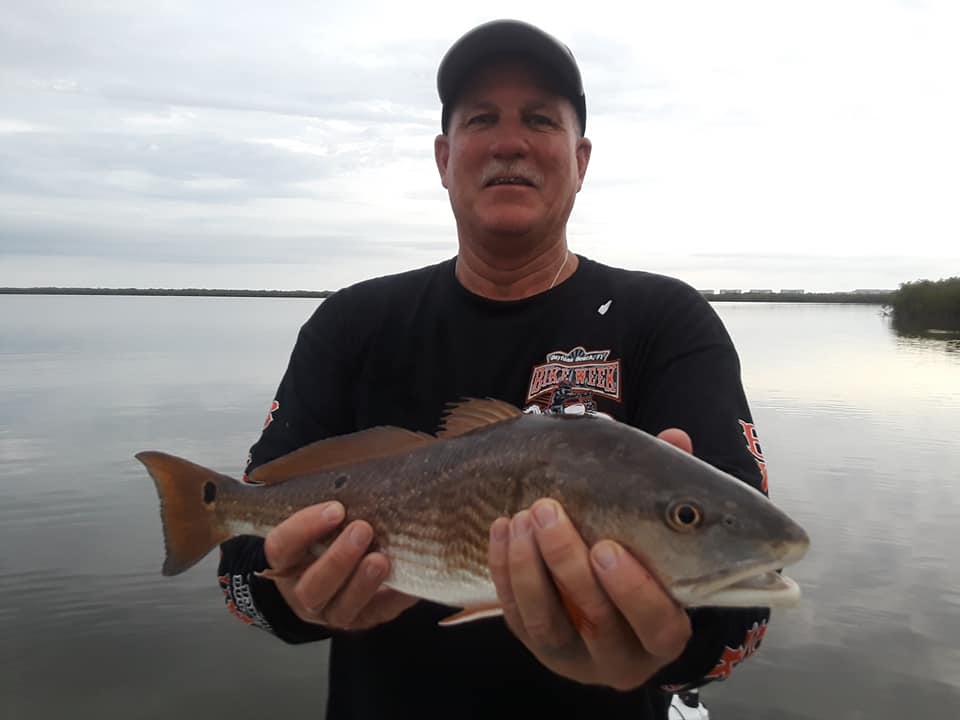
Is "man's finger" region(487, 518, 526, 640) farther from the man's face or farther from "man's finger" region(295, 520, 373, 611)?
the man's face

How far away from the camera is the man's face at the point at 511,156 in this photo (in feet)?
10.5

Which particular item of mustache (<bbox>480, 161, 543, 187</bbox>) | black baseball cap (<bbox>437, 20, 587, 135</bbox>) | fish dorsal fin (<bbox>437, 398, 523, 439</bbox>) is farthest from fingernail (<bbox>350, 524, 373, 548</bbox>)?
black baseball cap (<bbox>437, 20, 587, 135</bbox>)

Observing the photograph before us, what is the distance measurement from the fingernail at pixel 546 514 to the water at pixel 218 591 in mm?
6577

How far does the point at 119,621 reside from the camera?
899 centimetres

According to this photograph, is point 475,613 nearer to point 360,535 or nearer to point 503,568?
point 503,568

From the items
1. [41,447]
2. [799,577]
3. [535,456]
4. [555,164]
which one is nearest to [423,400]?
[535,456]

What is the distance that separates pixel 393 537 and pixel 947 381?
3177 centimetres

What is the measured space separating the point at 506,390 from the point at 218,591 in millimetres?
8316

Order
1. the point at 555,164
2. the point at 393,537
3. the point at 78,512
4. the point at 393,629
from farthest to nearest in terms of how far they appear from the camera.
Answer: the point at 78,512, the point at 555,164, the point at 393,629, the point at 393,537

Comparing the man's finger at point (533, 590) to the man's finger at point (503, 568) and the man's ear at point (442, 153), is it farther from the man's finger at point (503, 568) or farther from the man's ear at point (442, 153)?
the man's ear at point (442, 153)

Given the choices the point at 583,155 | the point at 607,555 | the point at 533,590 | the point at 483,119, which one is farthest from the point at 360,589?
the point at 583,155

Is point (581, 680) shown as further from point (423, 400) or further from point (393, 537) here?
point (423, 400)

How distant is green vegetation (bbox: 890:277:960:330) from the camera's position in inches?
2344

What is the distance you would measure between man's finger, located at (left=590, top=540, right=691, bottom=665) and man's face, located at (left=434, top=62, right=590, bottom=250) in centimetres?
161
